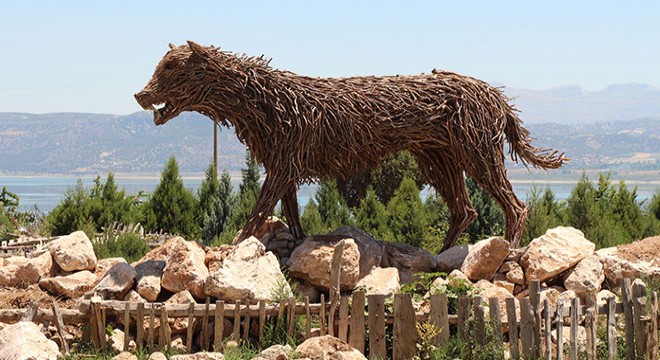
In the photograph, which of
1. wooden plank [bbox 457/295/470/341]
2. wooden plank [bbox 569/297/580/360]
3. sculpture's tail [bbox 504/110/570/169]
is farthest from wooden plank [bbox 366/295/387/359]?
sculpture's tail [bbox 504/110/570/169]

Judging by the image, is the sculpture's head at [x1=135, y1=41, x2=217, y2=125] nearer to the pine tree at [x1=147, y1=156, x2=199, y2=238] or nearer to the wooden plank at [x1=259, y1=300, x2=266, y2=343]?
the wooden plank at [x1=259, y1=300, x2=266, y2=343]

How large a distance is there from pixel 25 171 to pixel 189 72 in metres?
193

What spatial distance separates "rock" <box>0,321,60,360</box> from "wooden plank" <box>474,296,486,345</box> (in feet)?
12.0

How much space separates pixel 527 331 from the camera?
7.25m

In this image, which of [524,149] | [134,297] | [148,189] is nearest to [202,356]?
[134,297]

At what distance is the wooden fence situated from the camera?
7.28 m

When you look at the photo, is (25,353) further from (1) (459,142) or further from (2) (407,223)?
(2) (407,223)

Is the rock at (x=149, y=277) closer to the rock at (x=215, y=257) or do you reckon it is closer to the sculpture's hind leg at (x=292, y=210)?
the rock at (x=215, y=257)

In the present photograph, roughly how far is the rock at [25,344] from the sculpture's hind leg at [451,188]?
4919 mm

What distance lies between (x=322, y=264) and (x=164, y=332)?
1832 mm

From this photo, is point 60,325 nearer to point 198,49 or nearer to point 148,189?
point 198,49

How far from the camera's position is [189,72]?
874cm

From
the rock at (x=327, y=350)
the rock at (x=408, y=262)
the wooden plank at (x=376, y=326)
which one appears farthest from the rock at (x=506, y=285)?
the rock at (x=327, y=350)

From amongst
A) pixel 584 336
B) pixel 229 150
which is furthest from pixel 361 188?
pixel 229 150
